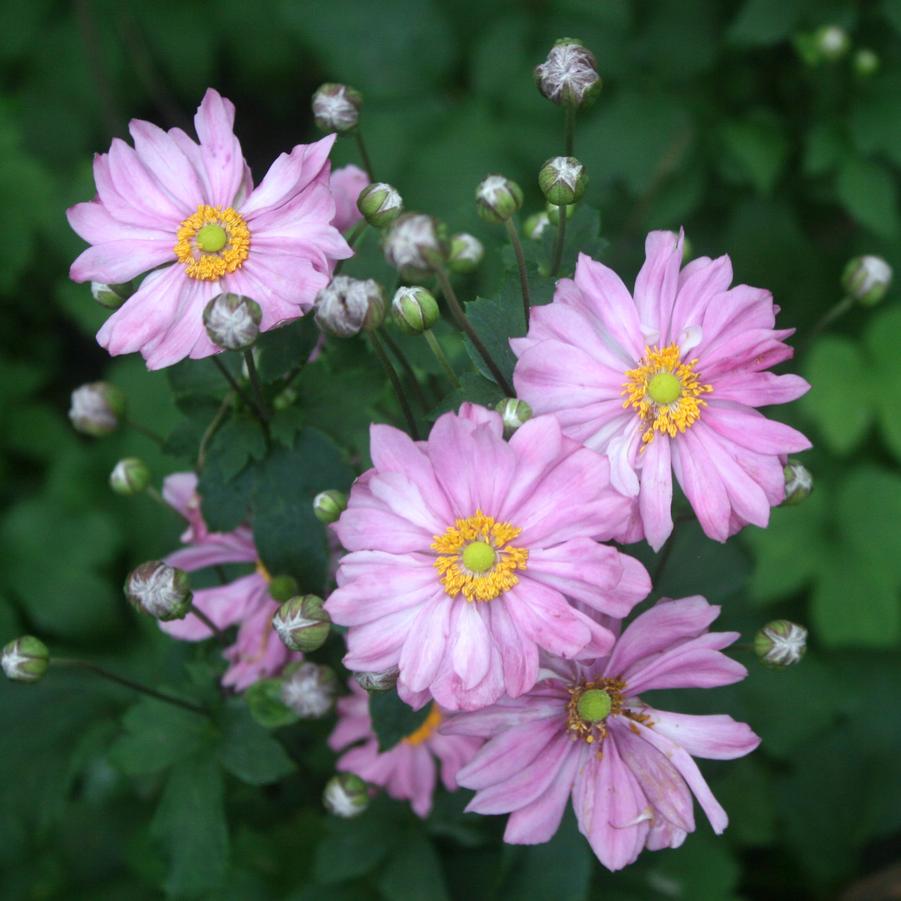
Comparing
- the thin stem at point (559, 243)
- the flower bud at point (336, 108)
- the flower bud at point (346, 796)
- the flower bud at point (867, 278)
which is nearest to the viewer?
the thin stem at point (559, 243)

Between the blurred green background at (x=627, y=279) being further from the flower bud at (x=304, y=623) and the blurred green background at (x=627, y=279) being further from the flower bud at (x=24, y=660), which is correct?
the flower bud at (x=304, y=623)

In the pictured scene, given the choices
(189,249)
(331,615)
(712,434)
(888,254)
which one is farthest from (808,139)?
(331,615)

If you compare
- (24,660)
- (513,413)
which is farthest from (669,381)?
(24,660)

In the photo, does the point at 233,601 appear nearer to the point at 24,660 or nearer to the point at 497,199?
the point at 24,660

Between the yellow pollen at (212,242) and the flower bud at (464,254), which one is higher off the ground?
the yellow pollen at (212,242)

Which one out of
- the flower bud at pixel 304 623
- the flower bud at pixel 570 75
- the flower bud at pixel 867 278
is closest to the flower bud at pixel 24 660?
the flower bud at pixel 304 623

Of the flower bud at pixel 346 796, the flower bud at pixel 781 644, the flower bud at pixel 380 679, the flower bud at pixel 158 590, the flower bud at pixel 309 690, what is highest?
the flower bud at pixel 158 590

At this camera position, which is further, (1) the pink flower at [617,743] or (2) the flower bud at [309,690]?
(2) the flower bud at [309,690]
